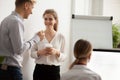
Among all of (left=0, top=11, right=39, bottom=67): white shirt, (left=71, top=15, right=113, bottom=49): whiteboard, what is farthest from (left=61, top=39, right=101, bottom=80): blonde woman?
(left=71, top=15, right=113, bottom=49): whiteboard

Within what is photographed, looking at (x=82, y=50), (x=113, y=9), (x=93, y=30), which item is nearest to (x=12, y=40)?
(x=82, y=50)

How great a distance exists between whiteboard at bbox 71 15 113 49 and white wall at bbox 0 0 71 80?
162 millimetres

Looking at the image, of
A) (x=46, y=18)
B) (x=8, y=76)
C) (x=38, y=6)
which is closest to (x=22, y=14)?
(x=8, y=76)

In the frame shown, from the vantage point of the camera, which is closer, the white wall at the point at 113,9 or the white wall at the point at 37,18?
the white wall at the point at 37,18

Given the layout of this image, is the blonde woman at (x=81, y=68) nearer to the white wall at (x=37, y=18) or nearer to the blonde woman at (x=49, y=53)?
the blonde woman at (x=49, y=53)

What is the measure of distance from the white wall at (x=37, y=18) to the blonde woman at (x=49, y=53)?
0.28m

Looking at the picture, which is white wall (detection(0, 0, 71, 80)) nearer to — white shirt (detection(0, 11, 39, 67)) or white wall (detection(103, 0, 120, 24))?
white shirt (detection(0, 11, 39, 67))

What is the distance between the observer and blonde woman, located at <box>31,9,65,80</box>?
2.84 meters

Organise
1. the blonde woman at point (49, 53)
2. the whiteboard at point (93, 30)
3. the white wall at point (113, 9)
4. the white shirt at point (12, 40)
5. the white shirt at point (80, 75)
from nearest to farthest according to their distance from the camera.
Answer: the white shirt at point (80, 75), the white shirt at point (12, 40), the blonde woman at point (49, 53), the whiteboard at point (93, 30), the white wall at point (113, 9)

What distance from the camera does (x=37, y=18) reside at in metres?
3.28

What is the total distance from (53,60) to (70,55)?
1.10 metres

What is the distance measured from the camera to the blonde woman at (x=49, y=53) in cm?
284

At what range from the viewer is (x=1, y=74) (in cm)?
212


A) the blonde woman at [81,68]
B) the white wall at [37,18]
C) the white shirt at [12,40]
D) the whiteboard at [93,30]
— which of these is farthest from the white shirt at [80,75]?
the whiteboard at [93,30]
